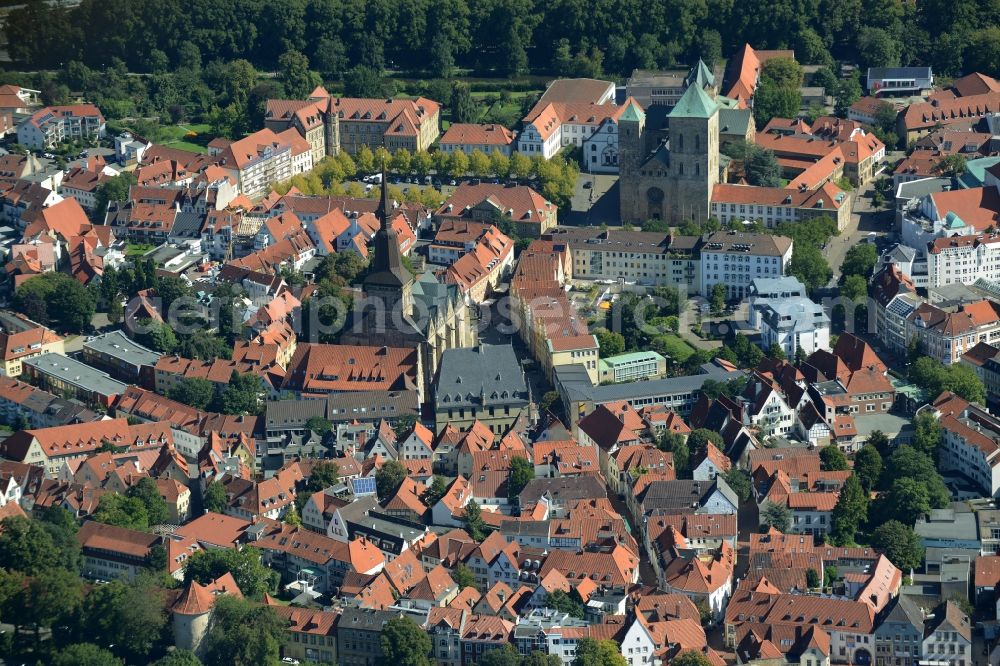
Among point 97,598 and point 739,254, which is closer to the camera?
point 97,598

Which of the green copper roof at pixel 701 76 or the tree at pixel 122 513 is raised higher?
the green copper roof at pixel 701 76

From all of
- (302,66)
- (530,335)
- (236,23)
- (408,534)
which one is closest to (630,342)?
(530,335)

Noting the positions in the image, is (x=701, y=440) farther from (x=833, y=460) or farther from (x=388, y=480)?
(x=388, y=480)

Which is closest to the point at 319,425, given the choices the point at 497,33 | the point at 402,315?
the point at 402,315

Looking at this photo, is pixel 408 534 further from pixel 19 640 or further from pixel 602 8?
pixel 602 8

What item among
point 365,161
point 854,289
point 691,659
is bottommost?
point 365,161

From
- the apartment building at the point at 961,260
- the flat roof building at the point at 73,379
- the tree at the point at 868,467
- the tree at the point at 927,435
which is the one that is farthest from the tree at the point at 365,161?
the tree at the point at 868,467

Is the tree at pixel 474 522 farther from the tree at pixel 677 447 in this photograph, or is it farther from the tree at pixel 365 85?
the tree at pixel 365 85
